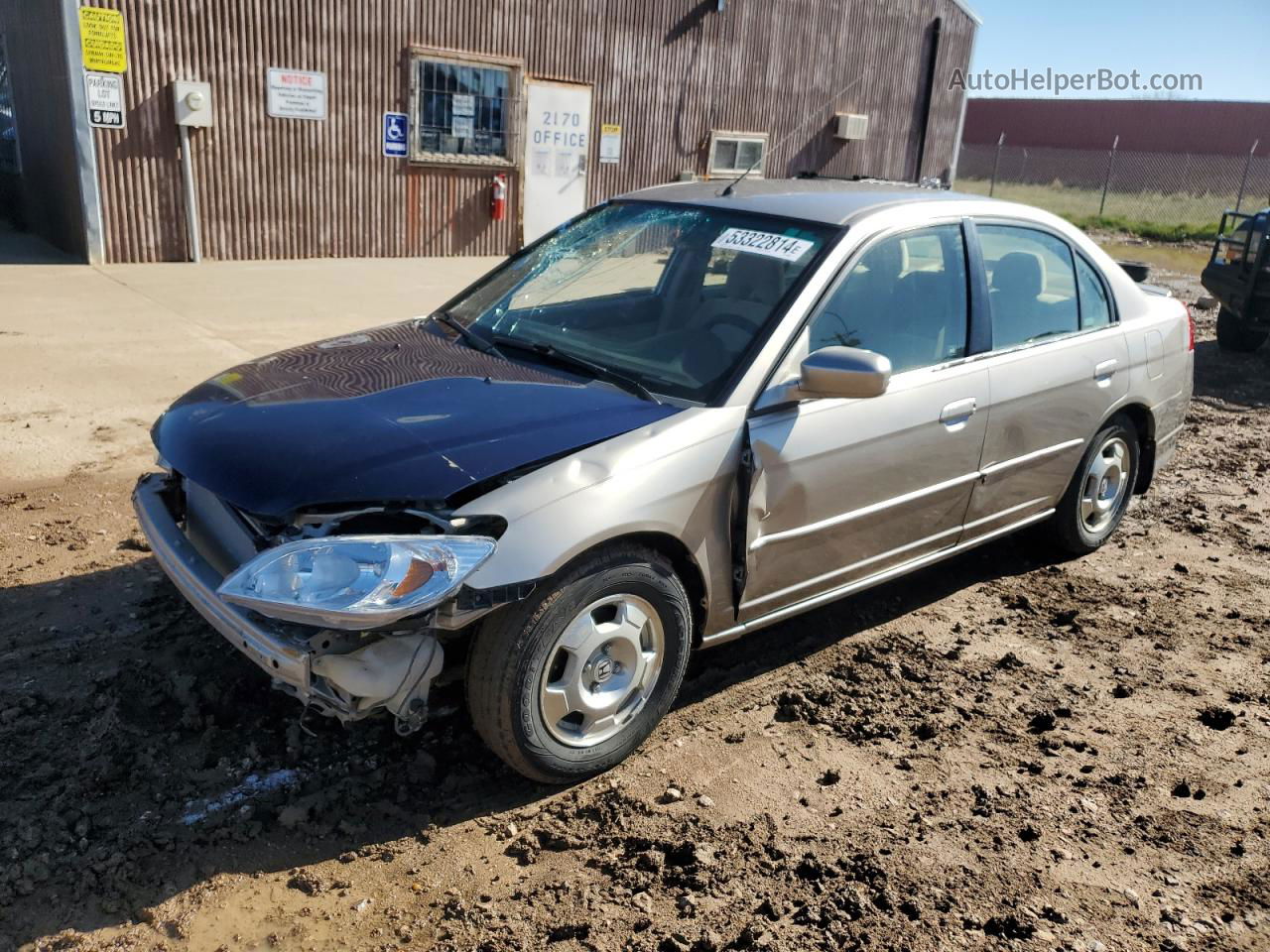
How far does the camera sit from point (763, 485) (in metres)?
3.46

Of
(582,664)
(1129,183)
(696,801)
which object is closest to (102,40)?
(582,664)

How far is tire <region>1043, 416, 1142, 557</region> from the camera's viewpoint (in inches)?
201

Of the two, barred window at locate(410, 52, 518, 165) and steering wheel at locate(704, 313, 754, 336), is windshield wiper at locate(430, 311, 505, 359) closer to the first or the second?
steering wheel at locate(704, 313, 754, 336)

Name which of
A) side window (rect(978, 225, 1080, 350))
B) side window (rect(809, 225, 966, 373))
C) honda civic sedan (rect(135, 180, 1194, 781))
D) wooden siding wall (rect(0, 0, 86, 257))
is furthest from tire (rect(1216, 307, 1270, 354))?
wooden siding wall (rect(0, 0, 86, 257))

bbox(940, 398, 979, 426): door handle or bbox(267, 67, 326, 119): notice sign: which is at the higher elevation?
bbox(267, 67, 326, 119): notice sign

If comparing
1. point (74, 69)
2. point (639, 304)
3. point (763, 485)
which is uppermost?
point (74, 69)

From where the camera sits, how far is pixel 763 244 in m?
3.89

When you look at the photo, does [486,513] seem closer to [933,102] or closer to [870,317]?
[870,317]

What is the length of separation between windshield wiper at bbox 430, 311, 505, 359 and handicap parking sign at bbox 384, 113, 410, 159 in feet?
33.1

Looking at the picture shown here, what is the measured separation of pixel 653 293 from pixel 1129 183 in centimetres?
3736

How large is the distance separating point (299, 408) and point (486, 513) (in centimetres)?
84

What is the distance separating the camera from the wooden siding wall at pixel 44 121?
1174 cm

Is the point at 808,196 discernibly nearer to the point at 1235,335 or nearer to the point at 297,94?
the point at 1235,335

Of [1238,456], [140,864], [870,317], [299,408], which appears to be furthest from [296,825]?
[1238,456]
